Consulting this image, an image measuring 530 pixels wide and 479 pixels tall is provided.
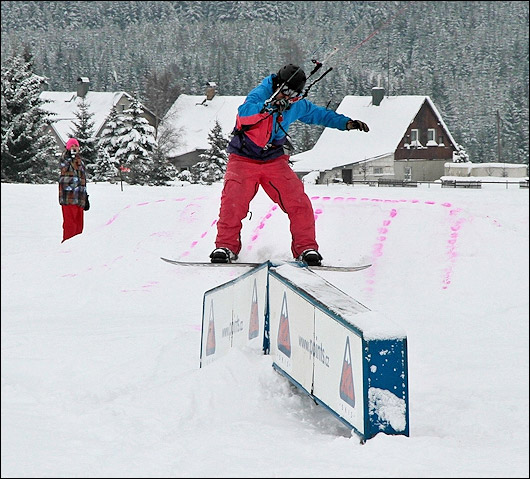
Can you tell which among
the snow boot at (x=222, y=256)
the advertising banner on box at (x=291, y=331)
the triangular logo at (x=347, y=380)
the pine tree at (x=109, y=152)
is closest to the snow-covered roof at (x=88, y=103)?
the pine tree at (x=109, y=152)

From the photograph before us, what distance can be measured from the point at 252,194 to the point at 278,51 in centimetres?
6595

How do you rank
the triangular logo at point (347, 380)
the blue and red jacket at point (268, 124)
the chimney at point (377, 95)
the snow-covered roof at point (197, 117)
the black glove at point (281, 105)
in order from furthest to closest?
the snow-covered roof at point (197, 117)
the chimney at point (377, 95)
the blue and red jacket at point (268, 124)
the black glove at point (281, 105)
the triangular logo at point (347, 380)

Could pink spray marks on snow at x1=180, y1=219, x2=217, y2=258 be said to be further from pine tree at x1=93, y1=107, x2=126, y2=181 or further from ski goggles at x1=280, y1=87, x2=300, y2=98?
pine tree at x1=93, y1=107, x2=126, y2=181

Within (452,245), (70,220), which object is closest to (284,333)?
(452,245)

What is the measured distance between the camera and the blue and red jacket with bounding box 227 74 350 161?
17.9 feet

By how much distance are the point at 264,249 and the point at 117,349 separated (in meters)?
1.28

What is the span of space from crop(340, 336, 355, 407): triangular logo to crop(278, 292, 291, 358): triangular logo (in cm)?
66

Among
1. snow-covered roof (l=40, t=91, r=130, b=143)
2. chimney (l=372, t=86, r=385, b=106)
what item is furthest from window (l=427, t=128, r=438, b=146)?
snow-covered roof (l=40, t=91, r=130, b=143)

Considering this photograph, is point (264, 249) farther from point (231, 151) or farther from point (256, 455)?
point (256, 455)

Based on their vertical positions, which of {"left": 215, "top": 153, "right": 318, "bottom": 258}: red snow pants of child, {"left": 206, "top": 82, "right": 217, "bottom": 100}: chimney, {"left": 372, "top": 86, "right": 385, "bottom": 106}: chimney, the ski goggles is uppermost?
{"left": 206, "top": 82, "right": 217, "bottom": 100}: chimney

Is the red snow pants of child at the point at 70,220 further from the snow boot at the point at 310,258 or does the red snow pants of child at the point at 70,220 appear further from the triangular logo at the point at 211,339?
the triangular logo at the point at 211,339

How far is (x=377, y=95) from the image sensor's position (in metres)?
50.9

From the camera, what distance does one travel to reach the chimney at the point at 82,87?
70.4m

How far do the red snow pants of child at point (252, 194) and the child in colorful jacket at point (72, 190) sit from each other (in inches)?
198
